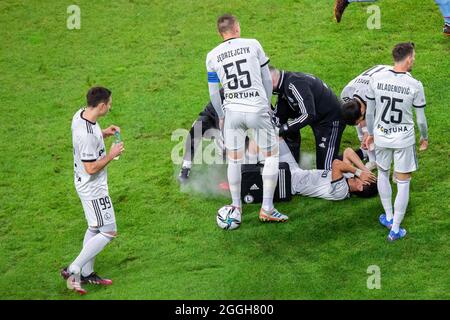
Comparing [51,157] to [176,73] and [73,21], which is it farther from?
[73,21]

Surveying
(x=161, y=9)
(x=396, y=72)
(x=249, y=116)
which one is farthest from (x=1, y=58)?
(x=396, y=72)

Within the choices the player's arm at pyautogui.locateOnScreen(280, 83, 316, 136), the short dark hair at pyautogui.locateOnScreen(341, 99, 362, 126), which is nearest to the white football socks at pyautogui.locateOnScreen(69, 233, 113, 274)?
the player's arm at pyautogui.locateOnScreen(280, 83, 316, 136)

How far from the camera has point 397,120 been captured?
28.0ft

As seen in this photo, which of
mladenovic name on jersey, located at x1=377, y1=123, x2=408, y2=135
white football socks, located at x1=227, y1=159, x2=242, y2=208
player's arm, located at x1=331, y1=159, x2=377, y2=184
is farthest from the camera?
player's arm, located at x1=331, y1=159, x2=377, y2=184

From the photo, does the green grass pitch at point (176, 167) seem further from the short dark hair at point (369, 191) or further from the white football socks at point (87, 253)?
the white football socks at point (87, 253)

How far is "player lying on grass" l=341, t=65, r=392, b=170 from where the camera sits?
9602mm

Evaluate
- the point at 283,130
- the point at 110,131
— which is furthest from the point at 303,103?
the point at 110,131

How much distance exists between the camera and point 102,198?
27.1 ft

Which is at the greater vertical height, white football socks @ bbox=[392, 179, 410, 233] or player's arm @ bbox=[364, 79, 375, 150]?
player's arm @ bbox=[364, 79, 375, 150]

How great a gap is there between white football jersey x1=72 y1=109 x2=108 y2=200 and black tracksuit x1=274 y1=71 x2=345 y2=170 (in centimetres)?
226

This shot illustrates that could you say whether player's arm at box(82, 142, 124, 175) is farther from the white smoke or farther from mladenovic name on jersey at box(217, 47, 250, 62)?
the white smoke

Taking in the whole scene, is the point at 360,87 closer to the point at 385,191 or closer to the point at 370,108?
the point at 370,108

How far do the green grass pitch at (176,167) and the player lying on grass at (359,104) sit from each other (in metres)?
0.55

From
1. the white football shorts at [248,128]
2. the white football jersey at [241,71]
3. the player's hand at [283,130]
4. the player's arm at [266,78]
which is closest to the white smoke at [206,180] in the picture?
the player's hand at [283,130]
